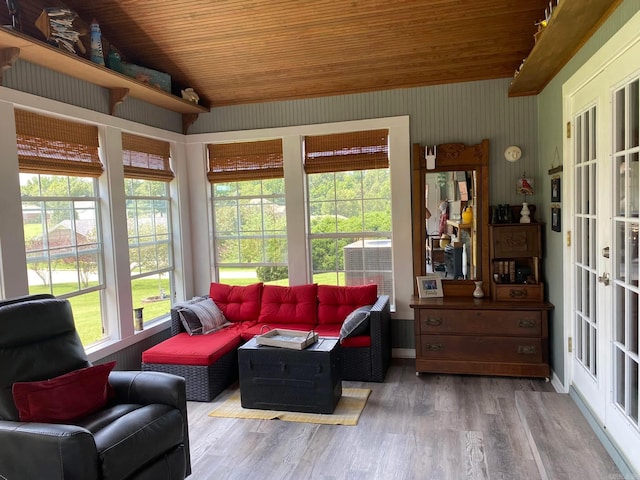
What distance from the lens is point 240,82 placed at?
4730mm

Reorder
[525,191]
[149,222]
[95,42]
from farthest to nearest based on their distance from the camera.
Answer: [149,222] < [525,191] < [95,42]

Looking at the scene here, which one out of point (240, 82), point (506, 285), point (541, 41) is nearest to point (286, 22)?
point (240, 82)

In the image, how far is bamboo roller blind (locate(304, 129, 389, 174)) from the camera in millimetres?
4777

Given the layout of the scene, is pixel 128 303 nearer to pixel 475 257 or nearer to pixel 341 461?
pixel 341 461

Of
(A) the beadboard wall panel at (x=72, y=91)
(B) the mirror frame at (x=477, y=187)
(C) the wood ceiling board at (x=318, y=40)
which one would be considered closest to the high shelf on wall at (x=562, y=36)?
(C) the wood ceiling board at (x=318, y=40)

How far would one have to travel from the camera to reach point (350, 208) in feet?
16.3

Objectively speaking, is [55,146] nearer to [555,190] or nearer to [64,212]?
[64,212]

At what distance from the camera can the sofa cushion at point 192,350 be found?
3.87 metres

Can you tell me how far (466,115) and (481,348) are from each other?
2.14m

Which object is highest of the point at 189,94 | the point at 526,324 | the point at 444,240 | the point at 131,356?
the point at 189,94

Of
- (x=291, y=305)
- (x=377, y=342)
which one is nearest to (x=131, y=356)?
(x=291, y=305)

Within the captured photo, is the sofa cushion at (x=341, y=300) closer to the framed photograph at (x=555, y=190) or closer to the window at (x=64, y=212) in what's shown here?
the framed photograph at (x=555, y=190)

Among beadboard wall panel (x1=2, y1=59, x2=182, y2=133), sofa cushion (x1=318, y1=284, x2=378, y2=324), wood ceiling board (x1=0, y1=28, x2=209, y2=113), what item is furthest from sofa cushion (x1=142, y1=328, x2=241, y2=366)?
wood ceiling board (x1=0, y1=28, x2=209, y2=113)

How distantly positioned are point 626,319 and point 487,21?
2459 mm
